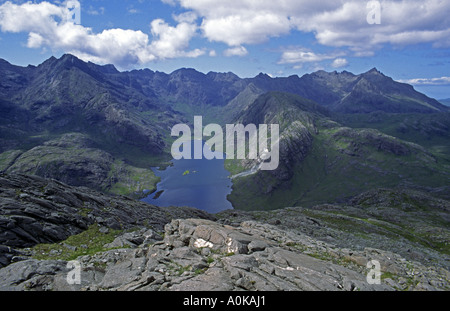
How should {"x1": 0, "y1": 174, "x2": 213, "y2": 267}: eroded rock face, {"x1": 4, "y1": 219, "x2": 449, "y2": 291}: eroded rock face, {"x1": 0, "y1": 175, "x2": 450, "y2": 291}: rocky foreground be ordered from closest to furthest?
{"x1": 4, "y1": 219, "x2": 449, "y2": 291}: eroded rock face < {"x1": 0, "y1": 175, "x2": 450, "y2": 291}: rocky foreground < {"x1": 0, "y1": 174, "x2": 213, "y2": 267}: eroded rock face

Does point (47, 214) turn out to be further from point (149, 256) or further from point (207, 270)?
point (207, 270)

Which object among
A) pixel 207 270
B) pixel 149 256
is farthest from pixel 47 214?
pixel 207 270

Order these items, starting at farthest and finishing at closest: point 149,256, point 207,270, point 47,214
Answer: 1. point 47,214
2. point 149,256
3. point 207,270

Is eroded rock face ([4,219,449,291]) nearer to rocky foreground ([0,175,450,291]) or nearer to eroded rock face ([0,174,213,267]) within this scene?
rocky foreground ([0,175,450,291])

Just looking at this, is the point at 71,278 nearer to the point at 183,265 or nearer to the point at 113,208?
the point at 183,265

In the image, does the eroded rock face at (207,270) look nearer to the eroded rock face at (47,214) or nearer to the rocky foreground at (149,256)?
the rocky foreground at (149,256)

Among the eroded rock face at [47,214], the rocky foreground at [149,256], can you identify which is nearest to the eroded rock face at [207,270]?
the rocky foreground at [149,256]

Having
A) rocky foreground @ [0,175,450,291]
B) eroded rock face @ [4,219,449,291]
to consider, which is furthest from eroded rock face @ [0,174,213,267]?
eroded rock face @ [4,219,449,291]

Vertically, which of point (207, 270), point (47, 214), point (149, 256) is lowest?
point (149, 256)
